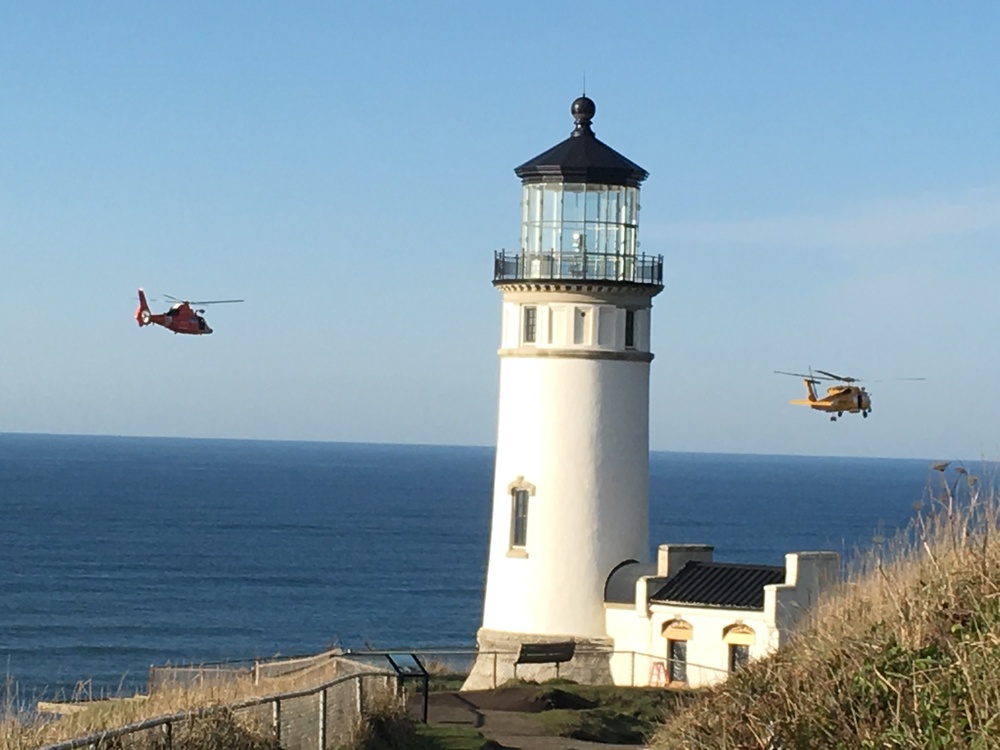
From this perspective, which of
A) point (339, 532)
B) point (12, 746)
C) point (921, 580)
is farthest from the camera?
point (339, 532)

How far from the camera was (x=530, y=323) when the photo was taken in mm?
29406

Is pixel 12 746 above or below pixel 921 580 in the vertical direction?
below

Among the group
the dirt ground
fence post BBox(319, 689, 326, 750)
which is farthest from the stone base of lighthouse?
fence post BBox(319, 689, 326, 750)

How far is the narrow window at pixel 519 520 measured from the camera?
29.2m

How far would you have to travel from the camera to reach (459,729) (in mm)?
20047

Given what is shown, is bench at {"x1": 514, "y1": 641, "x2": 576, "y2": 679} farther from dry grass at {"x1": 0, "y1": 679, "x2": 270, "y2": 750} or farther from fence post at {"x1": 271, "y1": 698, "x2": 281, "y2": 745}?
fence post at {"x1": 271, "y1": 698, "x2": 281, "y2": 745}

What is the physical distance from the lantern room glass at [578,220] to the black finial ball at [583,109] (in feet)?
4.24

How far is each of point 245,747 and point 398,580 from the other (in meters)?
71.8

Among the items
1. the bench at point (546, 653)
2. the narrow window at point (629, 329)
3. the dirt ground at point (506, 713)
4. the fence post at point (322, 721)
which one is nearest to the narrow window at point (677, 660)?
the bench at point (546, 653)

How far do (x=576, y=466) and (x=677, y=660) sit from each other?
3.63 m

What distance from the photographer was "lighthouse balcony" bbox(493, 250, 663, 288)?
29.5 meters

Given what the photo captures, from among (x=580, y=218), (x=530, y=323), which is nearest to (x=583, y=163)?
(x=580, y=218)

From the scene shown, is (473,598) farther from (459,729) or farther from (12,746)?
(12,746)

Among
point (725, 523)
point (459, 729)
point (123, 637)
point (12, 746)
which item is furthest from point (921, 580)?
point (725, 523)
